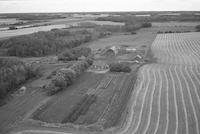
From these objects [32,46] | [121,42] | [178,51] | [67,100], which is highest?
[32,46]

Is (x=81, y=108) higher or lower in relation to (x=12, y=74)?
lower

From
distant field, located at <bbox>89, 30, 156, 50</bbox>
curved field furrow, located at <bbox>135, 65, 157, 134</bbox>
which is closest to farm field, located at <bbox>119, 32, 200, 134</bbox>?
curved field furrow, located at <bbox>135, 65, 157, 134</bbox>

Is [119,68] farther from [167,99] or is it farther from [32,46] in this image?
[32,46]

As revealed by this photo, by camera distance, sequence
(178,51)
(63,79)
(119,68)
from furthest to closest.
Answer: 1. (178,51)
2. (119,68)
3. (63,79)

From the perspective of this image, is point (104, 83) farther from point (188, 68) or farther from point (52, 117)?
point (188, 68)

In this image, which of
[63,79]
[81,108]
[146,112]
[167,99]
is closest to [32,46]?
[63,79]

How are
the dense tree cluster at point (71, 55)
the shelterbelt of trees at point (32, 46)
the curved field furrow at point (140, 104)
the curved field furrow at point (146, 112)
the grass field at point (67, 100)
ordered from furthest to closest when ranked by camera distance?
the shelterbelt of trees at point (32, 46) < the dense tree cluster at point (71, 55) < the grass field at point (67, 100) < the curved field furrow at point (140, 104) < the curved field furrow at point (146, 112)

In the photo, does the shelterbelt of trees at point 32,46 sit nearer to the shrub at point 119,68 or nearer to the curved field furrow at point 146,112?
the shrub at point 119,68

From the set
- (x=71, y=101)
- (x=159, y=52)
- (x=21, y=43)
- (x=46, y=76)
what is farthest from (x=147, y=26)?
(x=71, y=101)

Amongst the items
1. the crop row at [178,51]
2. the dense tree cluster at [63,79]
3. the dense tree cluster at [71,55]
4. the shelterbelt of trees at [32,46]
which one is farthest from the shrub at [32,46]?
the crop row at [178,51]
